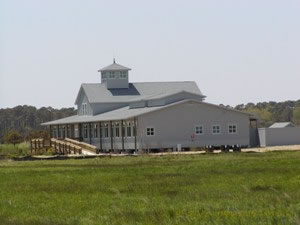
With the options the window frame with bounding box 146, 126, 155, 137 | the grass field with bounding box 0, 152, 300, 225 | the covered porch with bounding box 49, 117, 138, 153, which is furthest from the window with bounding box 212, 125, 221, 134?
the grass field with bounding box 0, 152, 300, 225

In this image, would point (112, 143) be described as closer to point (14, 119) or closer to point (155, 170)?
point (155, 170)

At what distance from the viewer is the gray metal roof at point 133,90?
295ft

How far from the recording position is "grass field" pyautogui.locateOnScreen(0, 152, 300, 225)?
19.2m

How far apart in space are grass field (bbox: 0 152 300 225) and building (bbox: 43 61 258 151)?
3580cm

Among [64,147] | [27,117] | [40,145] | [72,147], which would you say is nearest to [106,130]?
[64,147]

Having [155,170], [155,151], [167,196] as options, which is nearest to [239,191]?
[167,196]

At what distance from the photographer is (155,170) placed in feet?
133

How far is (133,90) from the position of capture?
306 ft

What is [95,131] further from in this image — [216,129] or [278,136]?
[278,136]

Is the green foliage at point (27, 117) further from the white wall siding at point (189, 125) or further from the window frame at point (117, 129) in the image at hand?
the white wall siding at point (189, 125)

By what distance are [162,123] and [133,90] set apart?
1667cm

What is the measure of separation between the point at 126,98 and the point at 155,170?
5022cm

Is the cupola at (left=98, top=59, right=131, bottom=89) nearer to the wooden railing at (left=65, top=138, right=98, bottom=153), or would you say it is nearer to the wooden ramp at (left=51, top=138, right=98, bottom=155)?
the wooden ramp at (left=51, top=138, right=98, bottom=155)

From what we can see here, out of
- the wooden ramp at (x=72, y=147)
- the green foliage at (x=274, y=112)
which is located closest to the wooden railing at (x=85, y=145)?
the wooden ramp at (x=72, y=147)
